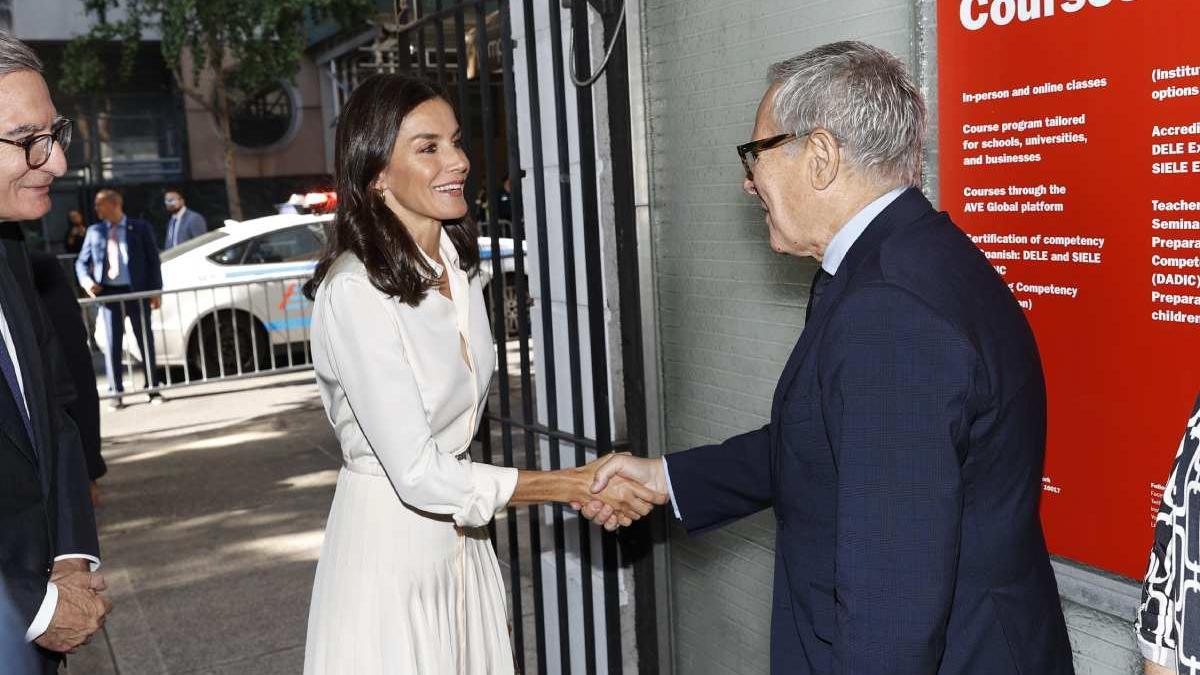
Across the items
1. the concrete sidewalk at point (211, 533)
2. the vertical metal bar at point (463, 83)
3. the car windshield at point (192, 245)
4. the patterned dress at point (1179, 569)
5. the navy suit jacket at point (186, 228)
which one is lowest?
the concrete sidewalk at point (211, 533)

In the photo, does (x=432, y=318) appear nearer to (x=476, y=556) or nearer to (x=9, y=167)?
(x=476, y=556)

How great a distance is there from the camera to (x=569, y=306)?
390cm

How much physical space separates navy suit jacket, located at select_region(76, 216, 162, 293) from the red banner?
1080cm

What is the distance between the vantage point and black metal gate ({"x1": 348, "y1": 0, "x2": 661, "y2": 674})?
3.71 metres

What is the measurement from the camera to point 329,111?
28.9 meters

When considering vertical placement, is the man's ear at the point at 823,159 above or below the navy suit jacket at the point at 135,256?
above

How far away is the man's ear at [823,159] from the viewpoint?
199 centimetres

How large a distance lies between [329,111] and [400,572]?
2745cm

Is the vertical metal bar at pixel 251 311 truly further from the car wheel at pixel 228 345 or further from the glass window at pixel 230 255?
the glass window at pixel 230 255

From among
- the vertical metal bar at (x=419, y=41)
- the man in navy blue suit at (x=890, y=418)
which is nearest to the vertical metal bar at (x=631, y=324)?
the vertical metal bar at (x=419, y=41)

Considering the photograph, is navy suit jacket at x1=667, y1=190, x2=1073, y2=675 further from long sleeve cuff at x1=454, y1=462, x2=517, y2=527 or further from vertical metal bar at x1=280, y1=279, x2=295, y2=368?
vertical metal bar at x1=280, y1=279, x2=295, y2=368

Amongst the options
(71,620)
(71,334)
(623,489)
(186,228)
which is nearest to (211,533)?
(71,334)

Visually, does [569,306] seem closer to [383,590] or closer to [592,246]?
[592,246]

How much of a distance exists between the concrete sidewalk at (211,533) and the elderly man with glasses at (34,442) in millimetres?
2365
